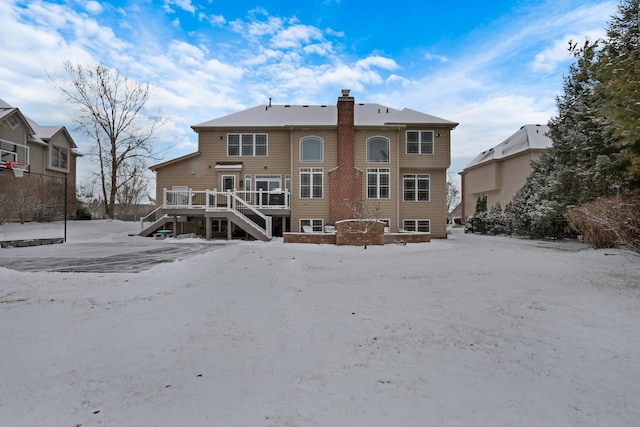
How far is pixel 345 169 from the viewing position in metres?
18.3

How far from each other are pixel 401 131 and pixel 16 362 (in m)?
18.7

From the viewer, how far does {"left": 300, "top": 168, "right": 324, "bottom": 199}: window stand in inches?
730

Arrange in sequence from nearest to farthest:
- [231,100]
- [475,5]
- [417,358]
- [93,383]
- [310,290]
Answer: [93,383] → [417,358] → [310,290] → [475,5] → [231,100]

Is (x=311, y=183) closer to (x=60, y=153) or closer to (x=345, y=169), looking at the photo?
(x=345, y=169)

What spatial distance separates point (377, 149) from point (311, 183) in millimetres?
4270

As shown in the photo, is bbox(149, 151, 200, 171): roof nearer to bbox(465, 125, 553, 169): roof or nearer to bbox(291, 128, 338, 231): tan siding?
bbox(291, 128, 338, 231): tan siding

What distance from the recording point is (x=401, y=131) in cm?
1902

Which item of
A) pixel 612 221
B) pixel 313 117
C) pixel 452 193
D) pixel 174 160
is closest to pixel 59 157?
pixel 174 160

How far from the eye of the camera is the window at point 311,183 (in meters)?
18.5

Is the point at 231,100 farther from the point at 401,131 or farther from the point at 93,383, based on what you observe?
the point at 93,383

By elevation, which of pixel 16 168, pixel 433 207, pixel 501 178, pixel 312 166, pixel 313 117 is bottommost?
pixel 433 207

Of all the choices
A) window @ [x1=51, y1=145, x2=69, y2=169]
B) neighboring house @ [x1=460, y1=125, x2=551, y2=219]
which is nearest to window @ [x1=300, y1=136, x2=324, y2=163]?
neighboring house @ [x1=460, y1=125, x2=551, y2=219]

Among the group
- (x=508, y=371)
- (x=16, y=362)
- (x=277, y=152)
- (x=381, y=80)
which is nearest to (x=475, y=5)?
(x=381, y=80)

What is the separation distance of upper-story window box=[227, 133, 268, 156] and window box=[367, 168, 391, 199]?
631 cm
